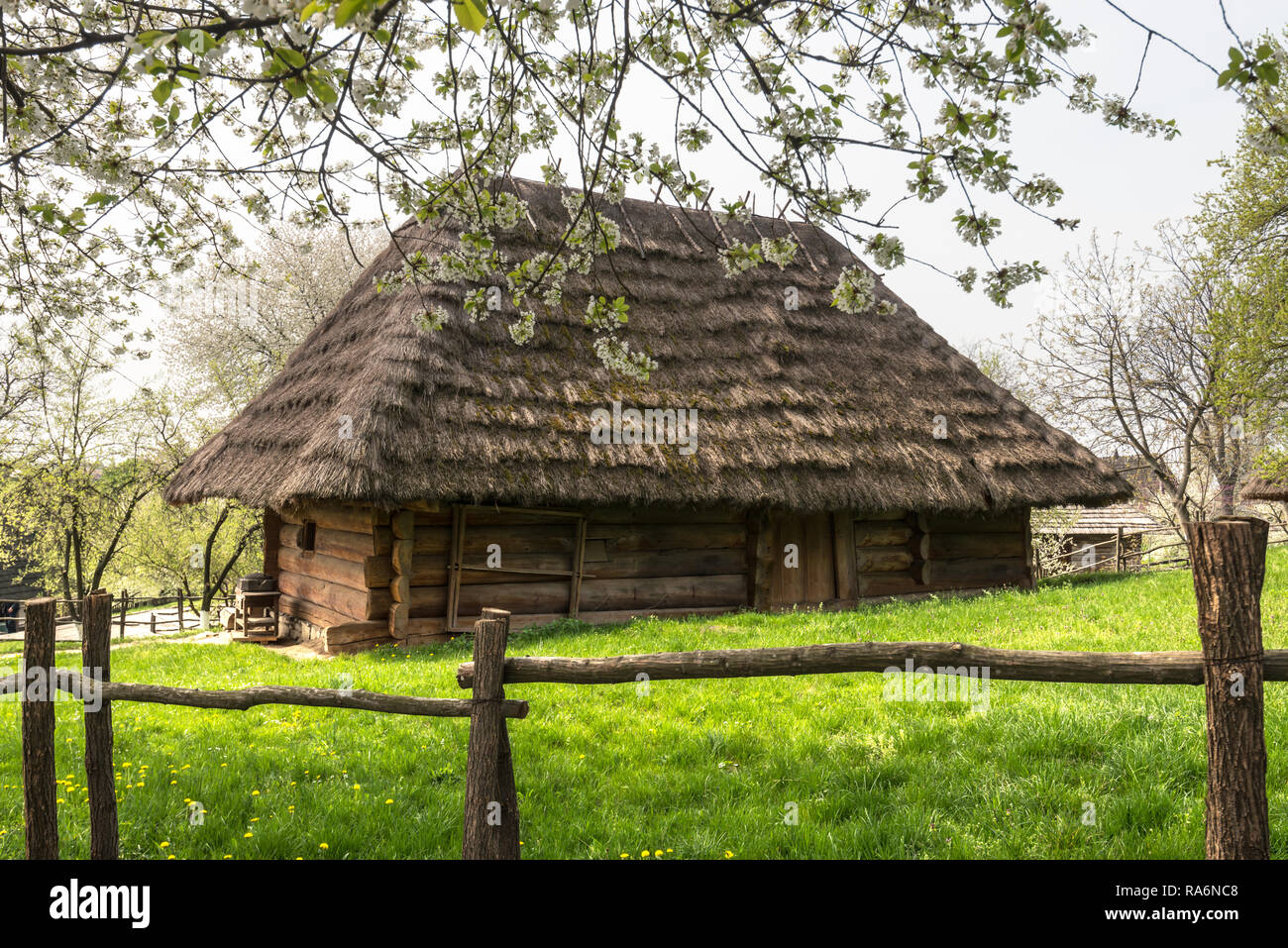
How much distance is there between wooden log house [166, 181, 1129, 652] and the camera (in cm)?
838

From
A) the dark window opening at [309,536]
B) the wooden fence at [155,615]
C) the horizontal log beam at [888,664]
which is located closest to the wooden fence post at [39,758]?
the horizontal log beam at [888,664]

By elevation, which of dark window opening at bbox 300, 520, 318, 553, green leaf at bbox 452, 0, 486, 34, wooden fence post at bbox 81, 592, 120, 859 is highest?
green leaf at bbox 452, 0, 486, 34

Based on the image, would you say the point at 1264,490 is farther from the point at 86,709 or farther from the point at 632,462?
the point at 86,709

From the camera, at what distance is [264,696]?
338 centimetres

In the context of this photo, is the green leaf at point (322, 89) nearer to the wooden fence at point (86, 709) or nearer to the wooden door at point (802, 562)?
the wooden fence at point (86, 709)

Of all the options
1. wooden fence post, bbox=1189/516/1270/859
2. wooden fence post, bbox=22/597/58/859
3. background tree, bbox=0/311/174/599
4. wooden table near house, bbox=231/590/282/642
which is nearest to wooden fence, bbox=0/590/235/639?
background tree, bbox=0/311/174/599

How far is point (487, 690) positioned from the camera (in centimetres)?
284

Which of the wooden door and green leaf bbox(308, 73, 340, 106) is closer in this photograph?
green leaf bbox(308, 73, 340, 106)

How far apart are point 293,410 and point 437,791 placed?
24.1 feet

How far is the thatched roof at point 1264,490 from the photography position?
490 inches

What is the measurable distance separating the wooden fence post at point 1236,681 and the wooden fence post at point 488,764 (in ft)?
7.66

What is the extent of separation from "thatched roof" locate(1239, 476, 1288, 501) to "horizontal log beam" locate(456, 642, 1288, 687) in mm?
12426

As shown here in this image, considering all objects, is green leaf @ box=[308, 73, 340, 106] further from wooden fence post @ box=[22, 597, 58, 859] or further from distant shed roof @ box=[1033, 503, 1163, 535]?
distant shed roof @ box=[1033, 503, 1163, 535]

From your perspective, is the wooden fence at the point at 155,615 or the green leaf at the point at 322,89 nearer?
the green leaf at the point at 322,89
